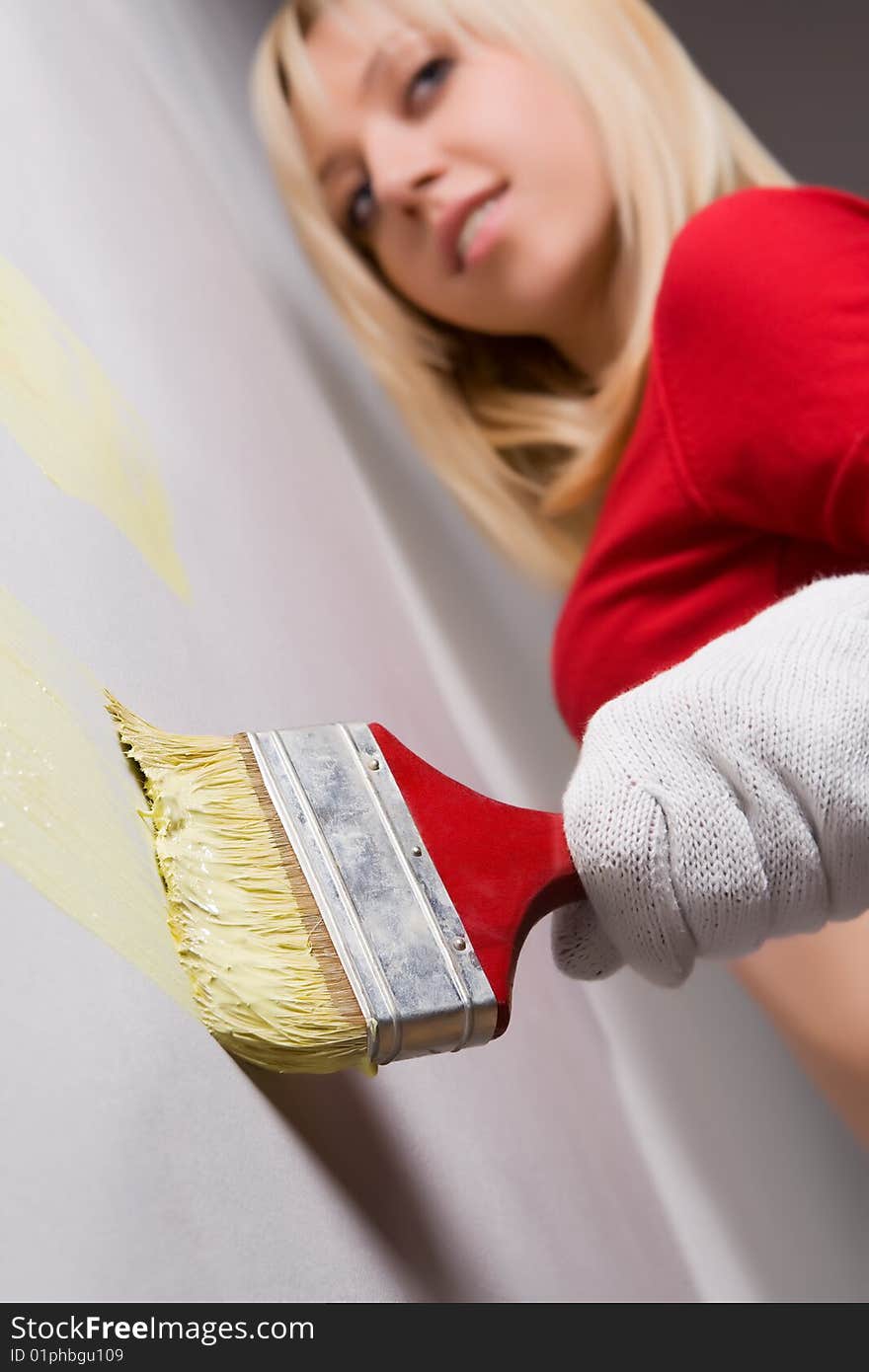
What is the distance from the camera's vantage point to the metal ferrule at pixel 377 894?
0.55m

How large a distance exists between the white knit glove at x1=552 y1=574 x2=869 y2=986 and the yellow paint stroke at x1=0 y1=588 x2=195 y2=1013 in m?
0.19

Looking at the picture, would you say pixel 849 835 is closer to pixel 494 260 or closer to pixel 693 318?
pixel 693 318

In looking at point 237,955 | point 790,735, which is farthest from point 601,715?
point 237,955

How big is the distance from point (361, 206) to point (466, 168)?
192 millimetres

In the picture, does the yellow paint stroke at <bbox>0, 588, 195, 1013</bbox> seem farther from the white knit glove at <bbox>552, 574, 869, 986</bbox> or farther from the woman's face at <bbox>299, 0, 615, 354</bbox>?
the woman's face at <bbox>299, 0, 615, 354</bbox>

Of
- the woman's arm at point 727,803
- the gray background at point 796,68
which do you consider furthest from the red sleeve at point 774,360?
the gray background at point 796,68

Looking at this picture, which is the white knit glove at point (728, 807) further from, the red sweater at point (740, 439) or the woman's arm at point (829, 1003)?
the woman's arm at point (829, 1003)

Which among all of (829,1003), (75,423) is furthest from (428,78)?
(829,1003)

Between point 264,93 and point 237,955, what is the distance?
3.51ft

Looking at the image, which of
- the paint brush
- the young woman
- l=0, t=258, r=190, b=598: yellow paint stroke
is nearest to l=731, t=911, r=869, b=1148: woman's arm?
the young woman

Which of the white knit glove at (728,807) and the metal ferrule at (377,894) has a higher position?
the metal ferrule at (377,894)

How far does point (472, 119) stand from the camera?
1.20m

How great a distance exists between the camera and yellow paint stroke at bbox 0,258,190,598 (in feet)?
2.25

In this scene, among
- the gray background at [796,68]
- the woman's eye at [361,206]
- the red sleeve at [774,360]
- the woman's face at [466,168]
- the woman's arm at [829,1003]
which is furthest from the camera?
the gray background at [796,68]
